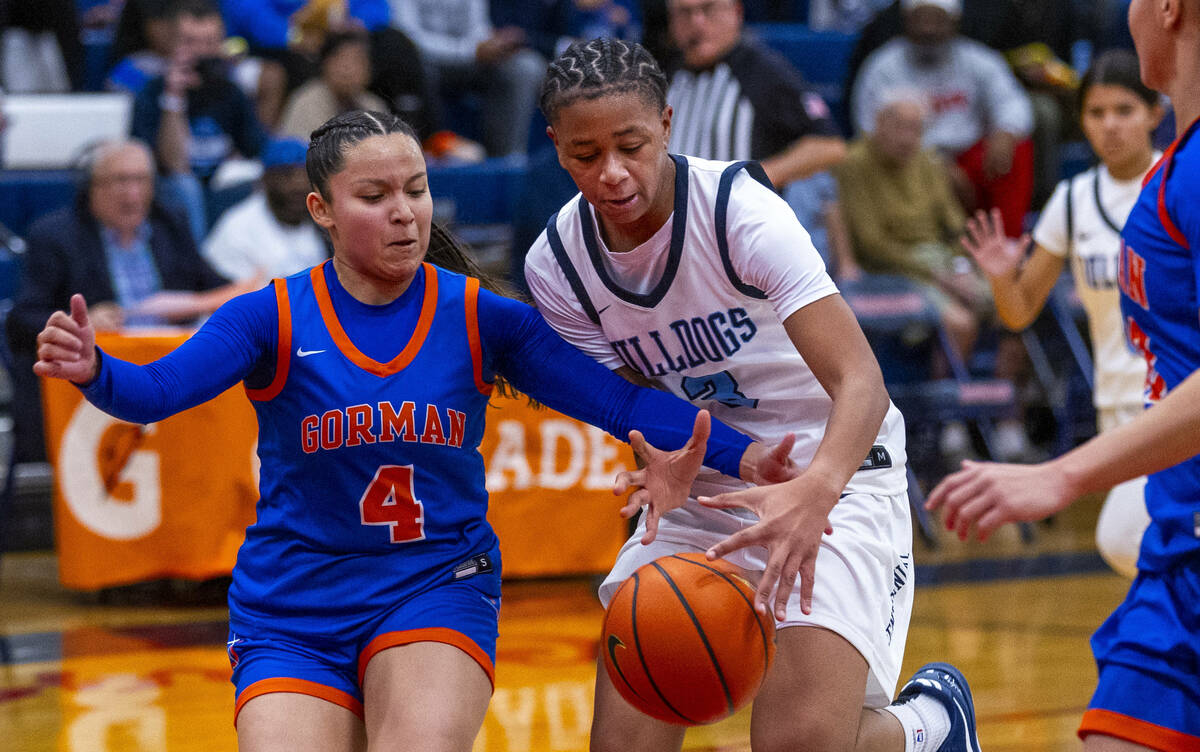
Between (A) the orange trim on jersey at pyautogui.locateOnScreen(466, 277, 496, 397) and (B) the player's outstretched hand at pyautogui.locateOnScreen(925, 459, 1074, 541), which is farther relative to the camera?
(A) the orange trim on jersey at pyautogui.locateOnScreen(466, 277, 496, 397)

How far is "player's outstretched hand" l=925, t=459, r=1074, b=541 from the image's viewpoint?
219 cm

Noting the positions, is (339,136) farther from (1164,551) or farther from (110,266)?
(110,266)

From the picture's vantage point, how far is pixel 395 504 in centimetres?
309

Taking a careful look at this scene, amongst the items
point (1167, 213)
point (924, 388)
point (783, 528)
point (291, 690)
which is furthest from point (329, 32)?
point (1167, 213)

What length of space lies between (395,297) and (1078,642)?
3688 mm

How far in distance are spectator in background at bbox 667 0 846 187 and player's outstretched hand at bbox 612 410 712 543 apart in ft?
11.4

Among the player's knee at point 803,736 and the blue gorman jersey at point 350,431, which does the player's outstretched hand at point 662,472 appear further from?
the player's knee at point 803,736

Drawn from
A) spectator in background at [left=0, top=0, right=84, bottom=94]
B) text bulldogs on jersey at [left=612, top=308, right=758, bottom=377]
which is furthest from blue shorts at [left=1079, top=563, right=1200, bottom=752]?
spectator in background at [left=0, top=0, right=84, bottom=94]

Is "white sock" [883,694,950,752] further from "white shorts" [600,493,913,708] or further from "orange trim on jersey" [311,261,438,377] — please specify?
"orange trim on jersey" [311,261,438,377]

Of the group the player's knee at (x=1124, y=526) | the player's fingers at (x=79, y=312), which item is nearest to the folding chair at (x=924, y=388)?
the player's knee at (x=1124, y=526)

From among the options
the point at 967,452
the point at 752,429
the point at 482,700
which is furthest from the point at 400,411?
the point at 967,452

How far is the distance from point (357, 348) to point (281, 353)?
0.16 meters

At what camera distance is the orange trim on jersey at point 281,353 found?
311 cm

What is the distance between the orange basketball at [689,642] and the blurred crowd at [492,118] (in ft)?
12.2
